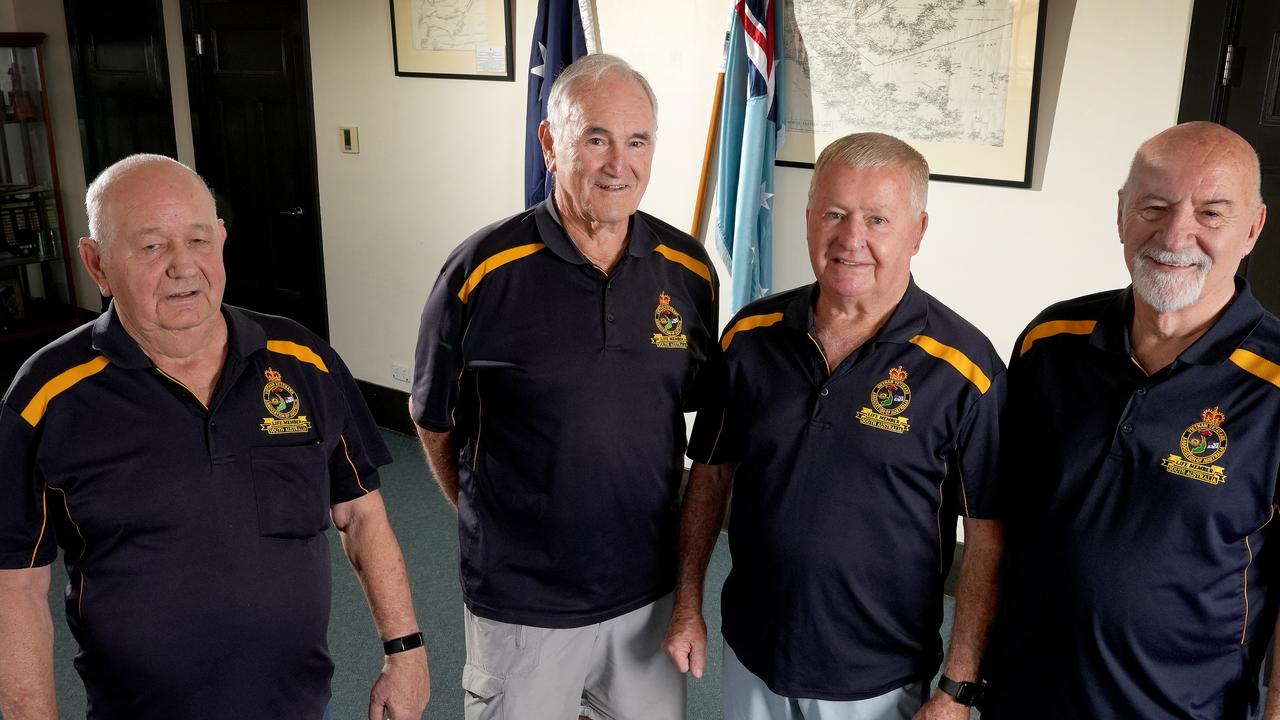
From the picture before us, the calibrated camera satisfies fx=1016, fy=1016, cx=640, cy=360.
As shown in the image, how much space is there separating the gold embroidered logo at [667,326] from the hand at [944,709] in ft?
2.50

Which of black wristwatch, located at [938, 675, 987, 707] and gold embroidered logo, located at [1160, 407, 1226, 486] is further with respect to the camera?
black wristwatch, located at [938, 675, 987, 707]

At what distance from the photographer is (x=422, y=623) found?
3.38m

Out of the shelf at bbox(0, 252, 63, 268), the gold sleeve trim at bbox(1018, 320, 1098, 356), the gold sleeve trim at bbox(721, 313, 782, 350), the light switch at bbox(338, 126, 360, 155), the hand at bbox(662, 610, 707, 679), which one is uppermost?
the light switch at bbox(338, 126, 360, 155)

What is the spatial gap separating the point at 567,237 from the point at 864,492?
0.74 m

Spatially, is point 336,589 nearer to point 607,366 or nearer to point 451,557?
point 451,557

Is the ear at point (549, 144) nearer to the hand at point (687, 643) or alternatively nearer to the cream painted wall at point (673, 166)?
the hand at point (687, 643)

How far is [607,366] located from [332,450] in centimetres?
51

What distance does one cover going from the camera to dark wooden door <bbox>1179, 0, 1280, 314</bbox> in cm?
266

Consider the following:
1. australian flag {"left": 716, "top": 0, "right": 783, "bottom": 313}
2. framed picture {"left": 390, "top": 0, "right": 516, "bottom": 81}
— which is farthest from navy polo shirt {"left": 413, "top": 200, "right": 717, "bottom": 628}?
framed picture {"left": 390, "top": 0, "right": 516, "bottom": 81}

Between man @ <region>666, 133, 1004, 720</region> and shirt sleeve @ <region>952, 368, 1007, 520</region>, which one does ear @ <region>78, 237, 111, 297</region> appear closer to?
man @ <region>666, 133, 1004, 720</region>

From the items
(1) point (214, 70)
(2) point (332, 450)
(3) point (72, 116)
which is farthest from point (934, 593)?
(3) point (72, 116)

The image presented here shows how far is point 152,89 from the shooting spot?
577 cm

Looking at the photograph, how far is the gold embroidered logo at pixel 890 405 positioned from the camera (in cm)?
163

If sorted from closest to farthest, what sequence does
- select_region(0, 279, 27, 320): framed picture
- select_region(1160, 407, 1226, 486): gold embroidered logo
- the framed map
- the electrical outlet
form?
Result: select_region(1160, 407, 1226, 486): gold embroidered logo < the framed map < the electrical outlet < select_region(0, 279, 27, 320): framed picture
